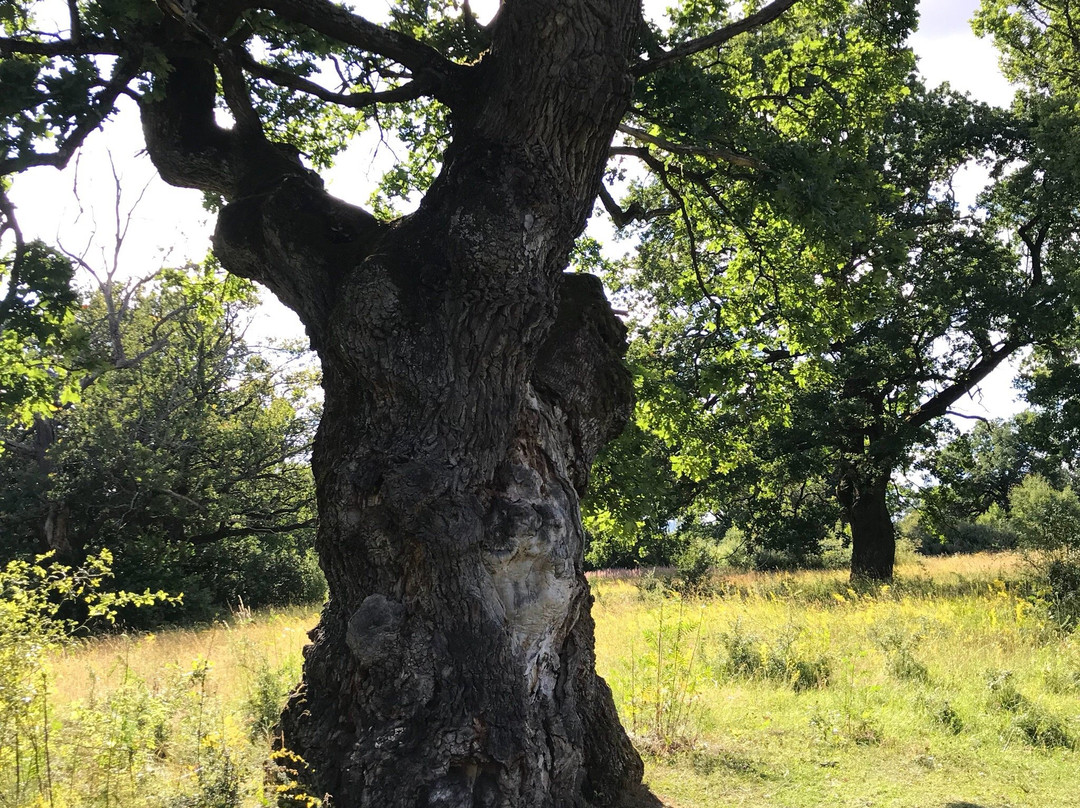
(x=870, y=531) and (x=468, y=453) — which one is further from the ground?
(x=468, y=453)

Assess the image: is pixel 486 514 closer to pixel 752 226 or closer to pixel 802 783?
pixel 802 783

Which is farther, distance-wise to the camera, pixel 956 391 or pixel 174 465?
pixel 174 465

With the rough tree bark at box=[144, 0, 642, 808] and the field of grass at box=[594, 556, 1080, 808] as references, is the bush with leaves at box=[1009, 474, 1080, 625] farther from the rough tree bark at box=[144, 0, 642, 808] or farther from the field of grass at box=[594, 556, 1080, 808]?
the rough tree bark at box=[144, 0, 642, 808]

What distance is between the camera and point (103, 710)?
5.07 metres

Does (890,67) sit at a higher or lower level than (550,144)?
higher

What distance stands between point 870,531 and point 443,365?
49.9 feet

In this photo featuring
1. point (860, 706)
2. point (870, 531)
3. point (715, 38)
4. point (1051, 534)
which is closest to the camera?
point (715, 38)

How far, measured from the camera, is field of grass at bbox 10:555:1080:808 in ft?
14.5

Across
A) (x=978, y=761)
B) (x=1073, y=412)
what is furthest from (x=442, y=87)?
(x=1073, y=412)

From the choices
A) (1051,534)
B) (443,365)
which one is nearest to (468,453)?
(443,365)

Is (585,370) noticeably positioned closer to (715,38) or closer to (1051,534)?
(715,38)

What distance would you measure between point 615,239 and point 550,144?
7.85 meters

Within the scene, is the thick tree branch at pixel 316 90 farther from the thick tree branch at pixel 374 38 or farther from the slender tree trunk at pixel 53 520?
the slender tree trunk at pixel 53 520

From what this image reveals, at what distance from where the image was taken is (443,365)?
4211 mm
